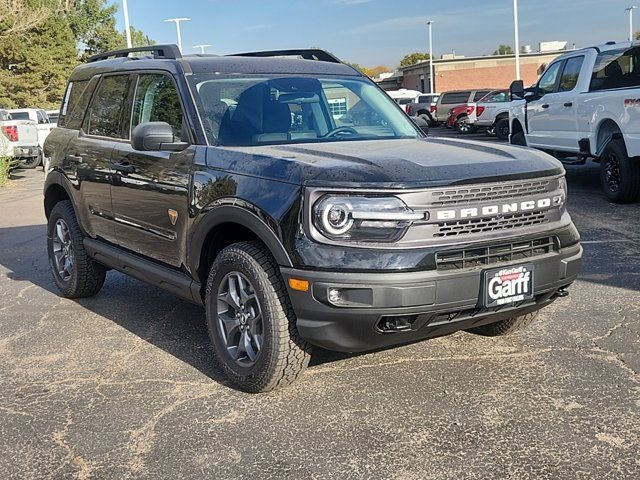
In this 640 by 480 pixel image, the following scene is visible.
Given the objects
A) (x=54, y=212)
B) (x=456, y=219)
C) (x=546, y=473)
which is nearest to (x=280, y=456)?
(x=546, y=473)

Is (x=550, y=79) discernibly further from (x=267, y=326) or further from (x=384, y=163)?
(x=267, y=326)

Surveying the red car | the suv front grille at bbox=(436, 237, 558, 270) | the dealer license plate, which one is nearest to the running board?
the suv front grille at bbox=(436, 237, 558, 270)

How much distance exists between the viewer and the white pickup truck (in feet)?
29.6

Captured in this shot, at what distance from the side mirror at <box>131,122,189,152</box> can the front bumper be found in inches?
49.6

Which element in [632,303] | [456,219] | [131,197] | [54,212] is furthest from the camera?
[54,212]

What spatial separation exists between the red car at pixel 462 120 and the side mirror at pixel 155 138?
73.3ft

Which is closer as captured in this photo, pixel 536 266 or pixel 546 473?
pixel 546 473

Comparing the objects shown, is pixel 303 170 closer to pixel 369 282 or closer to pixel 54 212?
pixel 369 282

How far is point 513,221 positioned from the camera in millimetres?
3691

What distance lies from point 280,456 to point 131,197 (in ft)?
7.58

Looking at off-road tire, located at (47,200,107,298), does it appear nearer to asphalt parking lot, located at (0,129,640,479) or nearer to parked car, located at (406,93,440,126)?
asphalt parking lot, located at (0,129,640,479)

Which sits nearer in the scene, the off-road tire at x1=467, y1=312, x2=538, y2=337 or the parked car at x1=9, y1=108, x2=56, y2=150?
the off-road tire at x1=467, y1=312, x2=538, y2=337

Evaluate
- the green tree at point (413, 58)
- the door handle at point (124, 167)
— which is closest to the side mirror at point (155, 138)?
the door handle at point (124, 167)

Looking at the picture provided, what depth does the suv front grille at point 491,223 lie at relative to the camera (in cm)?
348
